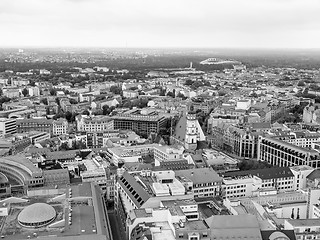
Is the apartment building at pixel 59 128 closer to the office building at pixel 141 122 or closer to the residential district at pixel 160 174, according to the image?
the residential district at pixel 160 174

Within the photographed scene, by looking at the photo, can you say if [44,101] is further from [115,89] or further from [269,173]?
[269,173]

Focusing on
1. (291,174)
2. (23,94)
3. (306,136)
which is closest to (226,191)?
(291,174)

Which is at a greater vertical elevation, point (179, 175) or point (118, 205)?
point (179, 175)

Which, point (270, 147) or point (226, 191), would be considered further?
point (270, 147)

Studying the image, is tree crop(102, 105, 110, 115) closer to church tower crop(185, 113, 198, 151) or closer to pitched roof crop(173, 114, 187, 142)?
pitched roof crop(173, 114, 187, 142)

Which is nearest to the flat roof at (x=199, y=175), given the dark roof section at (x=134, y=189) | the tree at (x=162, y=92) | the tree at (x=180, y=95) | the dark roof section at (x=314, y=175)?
the dark roof section at (x=134, y=189)

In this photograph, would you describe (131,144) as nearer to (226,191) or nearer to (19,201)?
(226,191)

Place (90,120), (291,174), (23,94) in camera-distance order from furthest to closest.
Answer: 1. (23,94)
2. (90,120)
3. (291,174)
